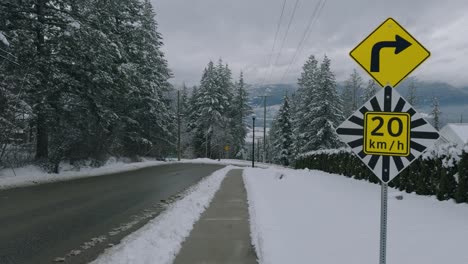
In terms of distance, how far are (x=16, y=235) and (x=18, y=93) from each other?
11436mm

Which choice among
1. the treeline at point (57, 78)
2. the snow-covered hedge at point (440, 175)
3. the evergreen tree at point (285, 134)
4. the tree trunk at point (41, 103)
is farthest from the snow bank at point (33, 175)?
the evergreen tree at point (285, 134)

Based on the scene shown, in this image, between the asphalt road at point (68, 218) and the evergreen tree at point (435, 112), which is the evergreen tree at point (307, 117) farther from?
the asphalt road at point (68, 218)

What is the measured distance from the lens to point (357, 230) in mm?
7621

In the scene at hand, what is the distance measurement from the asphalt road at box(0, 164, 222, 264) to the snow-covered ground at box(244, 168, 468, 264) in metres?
3.05

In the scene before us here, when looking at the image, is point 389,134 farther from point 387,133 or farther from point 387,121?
point 387,121

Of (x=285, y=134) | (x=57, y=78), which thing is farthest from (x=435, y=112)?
(x=57, y=78)

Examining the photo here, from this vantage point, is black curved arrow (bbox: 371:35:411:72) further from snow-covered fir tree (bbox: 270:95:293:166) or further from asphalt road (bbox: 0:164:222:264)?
snow-covered fir tree (bbox: 270:95:293:166)

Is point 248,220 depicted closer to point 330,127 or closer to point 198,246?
point 198,246

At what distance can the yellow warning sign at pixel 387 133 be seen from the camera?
4672 millimetres

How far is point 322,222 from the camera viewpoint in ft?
28.5

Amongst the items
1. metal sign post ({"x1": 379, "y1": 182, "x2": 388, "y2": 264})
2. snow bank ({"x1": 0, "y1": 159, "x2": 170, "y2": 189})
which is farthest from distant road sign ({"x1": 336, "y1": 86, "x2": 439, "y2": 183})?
snow bank ({"x1": 0, "y1": 159, "x2": 170, "y2": 189})

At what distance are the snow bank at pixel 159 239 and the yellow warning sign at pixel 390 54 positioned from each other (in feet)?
13.9

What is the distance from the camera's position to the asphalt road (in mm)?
6824

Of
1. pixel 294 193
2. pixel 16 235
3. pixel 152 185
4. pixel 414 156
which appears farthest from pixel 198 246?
pixel 152 185
